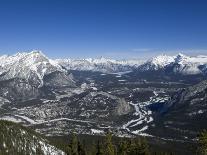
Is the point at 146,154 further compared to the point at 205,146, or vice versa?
the point at 146,154

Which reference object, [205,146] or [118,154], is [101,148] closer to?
[118,154]

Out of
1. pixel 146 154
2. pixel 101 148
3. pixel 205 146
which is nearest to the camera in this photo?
pixel 205 146

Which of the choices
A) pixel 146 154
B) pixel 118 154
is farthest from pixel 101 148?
pixel 146 154

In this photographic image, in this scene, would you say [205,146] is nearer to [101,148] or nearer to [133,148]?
[133,148]

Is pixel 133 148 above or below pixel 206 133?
below

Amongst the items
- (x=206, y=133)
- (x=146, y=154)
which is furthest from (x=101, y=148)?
(x=206, y=133)

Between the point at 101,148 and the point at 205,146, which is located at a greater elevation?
the point at 205,146

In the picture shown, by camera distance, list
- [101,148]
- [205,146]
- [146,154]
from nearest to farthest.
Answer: [205,146], [146,154], [101,148]

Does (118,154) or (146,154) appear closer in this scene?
(146,154)
